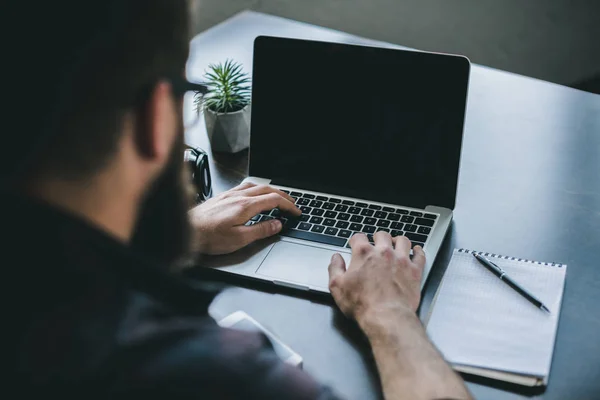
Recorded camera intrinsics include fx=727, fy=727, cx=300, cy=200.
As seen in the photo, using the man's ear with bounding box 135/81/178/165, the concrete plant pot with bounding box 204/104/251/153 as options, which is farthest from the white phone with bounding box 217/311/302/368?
the concrete plant pot with bounding box 204/104/251/153

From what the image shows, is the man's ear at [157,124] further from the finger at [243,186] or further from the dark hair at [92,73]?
the finger at [243,186]

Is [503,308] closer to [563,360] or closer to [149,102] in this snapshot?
[563,360]

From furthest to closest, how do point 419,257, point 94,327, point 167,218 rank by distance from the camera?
point 419,257 < point 167,218 < point 94,327

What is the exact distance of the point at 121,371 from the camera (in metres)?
0.56

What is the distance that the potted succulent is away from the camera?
1438 millimetres

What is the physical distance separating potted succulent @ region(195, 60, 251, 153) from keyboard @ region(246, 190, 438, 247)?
247 mm

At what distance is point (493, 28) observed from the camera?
2.77 m

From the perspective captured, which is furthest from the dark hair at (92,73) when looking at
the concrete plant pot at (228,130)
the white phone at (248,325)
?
the concrete plant pot at (228,130)

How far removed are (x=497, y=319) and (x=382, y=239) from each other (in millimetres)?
221

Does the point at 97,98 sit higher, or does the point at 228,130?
the point at 97,98

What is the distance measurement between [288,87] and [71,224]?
786 millimetres

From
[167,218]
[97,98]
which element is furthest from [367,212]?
[97,98]

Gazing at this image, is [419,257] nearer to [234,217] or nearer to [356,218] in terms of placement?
[356,218]

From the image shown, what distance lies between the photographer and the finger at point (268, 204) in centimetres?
120
